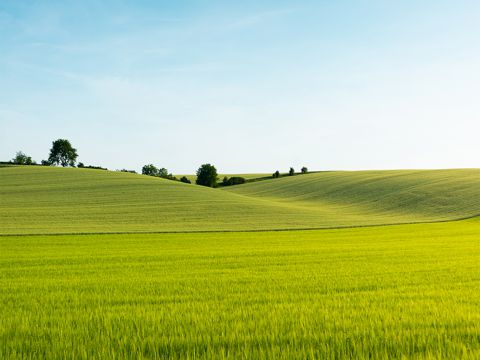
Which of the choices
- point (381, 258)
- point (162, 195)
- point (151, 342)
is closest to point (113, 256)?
point (381, 258)

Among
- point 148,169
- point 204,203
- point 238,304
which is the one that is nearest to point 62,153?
point 148,169

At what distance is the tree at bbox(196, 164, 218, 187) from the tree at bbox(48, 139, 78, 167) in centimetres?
3247

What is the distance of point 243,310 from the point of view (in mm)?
7266

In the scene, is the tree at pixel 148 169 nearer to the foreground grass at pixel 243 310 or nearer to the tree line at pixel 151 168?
the tree line at pixel 151 168

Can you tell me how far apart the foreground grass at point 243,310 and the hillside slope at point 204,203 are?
22561 millimetres

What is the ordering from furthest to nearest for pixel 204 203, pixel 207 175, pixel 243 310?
pixel 207 175 < pixel 204 203 < pixel 243 310

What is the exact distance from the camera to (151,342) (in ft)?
17.9

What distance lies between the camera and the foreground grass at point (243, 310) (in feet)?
17.3

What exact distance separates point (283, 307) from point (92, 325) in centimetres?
263

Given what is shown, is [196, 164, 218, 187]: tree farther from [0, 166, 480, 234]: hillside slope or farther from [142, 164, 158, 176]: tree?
[142, 164, 158, 176]: tree

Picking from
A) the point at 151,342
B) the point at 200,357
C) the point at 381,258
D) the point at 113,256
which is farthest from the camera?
the point at 113,256

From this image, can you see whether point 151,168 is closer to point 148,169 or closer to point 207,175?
point 148,169

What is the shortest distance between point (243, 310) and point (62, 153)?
112906 mm

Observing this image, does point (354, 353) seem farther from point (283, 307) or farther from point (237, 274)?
point (237, 274)
